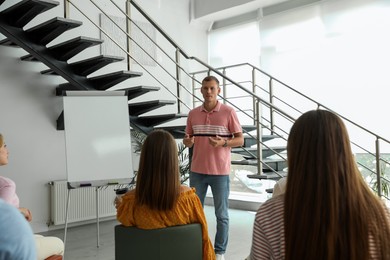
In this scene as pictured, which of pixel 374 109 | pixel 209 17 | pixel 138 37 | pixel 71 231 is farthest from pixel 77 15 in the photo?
pixel 374 109

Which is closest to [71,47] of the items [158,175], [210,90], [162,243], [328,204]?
[210,90]

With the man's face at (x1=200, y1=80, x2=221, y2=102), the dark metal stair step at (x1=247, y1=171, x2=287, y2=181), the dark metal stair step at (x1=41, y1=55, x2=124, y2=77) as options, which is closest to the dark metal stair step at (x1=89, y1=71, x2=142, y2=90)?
the dark metal stair step at (x1=41, y1=55, x2=124, y2=77)

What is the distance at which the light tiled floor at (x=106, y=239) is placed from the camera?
370 centimetres

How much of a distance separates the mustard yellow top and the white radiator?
9.92 feet

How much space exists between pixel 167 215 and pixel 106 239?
2.70m

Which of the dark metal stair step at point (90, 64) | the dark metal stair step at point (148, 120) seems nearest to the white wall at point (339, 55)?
the dark metal stair step at point (148, 120)

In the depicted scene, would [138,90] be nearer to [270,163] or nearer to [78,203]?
[270,163]

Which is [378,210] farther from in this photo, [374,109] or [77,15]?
[77,15]

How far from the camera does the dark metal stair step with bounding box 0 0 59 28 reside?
337cm

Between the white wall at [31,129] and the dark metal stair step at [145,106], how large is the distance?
1.11 metres

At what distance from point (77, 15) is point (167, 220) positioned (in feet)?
12.8

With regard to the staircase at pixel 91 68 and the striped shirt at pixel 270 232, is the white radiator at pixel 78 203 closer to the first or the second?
the staircase at pixel 91 68

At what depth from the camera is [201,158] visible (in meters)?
3.11

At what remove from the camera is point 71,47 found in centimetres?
375
